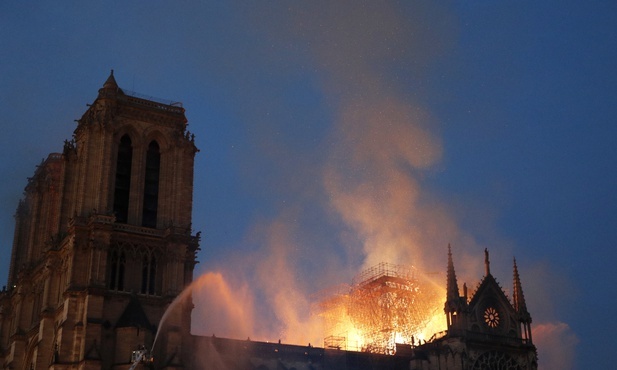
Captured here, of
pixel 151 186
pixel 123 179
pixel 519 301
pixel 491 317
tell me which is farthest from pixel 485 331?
pixel 123 179

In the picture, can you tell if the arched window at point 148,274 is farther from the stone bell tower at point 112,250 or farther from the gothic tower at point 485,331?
the gothic tower at point 485,331

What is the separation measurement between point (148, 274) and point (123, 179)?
426 inches

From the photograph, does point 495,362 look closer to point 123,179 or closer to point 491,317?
point 491,317

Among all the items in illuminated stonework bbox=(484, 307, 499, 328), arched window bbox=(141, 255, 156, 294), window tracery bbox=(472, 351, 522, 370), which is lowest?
window tracery bbox=(472, 351, 522, 370)

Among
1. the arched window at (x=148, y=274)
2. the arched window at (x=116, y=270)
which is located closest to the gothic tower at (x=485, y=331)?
the arched window at (x=148, y=274)

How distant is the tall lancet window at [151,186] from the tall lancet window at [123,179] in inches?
68.1

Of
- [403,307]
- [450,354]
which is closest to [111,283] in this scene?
[450,354]

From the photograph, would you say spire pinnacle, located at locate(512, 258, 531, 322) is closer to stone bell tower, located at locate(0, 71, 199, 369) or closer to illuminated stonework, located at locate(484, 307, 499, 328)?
illuminated stonework, located at locate(484, 307, 499, 328)

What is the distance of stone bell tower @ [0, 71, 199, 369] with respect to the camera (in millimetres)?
75188

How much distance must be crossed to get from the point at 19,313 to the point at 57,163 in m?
18.0

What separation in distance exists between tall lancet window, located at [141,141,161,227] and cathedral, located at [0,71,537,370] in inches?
4.2

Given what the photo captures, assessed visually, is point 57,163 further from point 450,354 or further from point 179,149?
point 450,354

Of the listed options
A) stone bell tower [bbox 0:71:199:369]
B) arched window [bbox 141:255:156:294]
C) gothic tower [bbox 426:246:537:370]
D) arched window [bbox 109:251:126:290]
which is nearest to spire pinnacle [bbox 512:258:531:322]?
gothic tower [bbox 426:246:537:370]

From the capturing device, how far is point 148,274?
79.8 metres
